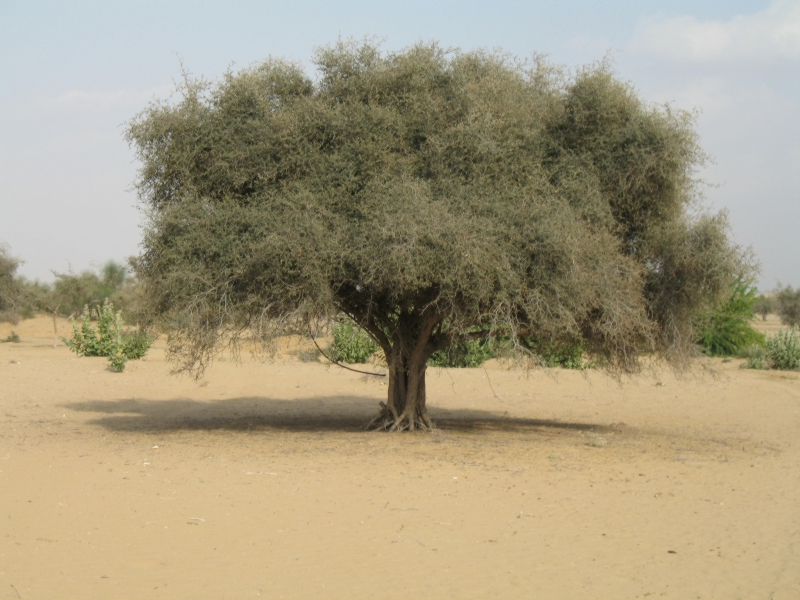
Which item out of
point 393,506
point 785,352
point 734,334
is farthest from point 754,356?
point 393,506

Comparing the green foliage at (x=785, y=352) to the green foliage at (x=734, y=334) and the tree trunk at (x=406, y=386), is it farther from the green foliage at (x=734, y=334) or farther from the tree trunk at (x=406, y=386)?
the tree trunk at (x=406, y=386)

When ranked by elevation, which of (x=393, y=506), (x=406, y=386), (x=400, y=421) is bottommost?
(x=393, y=506)

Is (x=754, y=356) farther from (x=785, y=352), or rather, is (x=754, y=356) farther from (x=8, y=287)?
(x=8, y=287)

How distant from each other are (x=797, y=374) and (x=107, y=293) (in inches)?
1619

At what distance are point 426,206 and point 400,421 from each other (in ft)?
16.0

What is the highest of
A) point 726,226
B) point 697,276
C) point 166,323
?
point 726,226

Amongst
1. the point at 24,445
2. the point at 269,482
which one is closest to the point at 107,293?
the point at 24,445

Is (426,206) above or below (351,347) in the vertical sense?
above

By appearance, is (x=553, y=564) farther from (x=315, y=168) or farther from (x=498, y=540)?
(x=315, y=168)

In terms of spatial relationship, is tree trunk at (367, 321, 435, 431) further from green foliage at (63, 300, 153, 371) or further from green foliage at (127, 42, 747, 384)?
green foliage at (63, 300, 153, 371)

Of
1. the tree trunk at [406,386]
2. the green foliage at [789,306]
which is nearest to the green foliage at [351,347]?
the tree trunk at [406,386]

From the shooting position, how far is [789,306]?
5675 cm

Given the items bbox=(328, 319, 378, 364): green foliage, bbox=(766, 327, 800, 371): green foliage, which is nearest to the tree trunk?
bbox=(328, 319, 378, 364): green foliage

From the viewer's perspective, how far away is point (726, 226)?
13031mm
